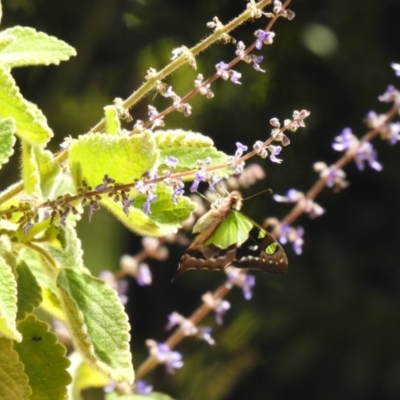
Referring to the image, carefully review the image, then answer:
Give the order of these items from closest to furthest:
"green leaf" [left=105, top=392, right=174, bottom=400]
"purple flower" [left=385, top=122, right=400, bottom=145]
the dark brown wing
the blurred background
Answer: the dark brown wing, "green leaf" [left=105, top=392, right=174, bottom=400], "purple flower" [left=385, top=122, right=400, bottom=145], the blurred background

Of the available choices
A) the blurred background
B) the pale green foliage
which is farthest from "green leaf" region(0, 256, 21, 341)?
the blurred background

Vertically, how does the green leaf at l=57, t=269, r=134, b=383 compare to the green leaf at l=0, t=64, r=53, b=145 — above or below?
below

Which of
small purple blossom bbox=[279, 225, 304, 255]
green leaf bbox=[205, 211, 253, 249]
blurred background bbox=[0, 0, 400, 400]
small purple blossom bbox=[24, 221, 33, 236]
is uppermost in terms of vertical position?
blurred background bbox=[0, 0, 400, 400]

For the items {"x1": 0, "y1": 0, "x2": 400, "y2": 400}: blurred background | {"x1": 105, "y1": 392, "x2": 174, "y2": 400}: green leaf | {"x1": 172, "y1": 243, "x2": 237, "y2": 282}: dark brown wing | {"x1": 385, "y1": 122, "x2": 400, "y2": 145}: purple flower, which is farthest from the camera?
{"x1": 0, "y1": 0, "x2": 400, "y2": 400}: blurred background

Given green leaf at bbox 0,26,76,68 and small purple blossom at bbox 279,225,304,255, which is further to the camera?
small purple blossom at bbox 279,225,304,255

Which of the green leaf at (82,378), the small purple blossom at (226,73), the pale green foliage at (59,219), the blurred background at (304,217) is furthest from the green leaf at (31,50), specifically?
the blurred background at (304,217)

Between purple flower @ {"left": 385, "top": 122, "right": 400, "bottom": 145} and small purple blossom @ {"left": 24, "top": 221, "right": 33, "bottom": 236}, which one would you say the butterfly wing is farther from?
purple flower @ {"left": 385, "top": 122, "right": 400, "bottom": 145}

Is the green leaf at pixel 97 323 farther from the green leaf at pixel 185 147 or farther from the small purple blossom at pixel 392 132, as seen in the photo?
the small purple blossom at pixel 392 132
